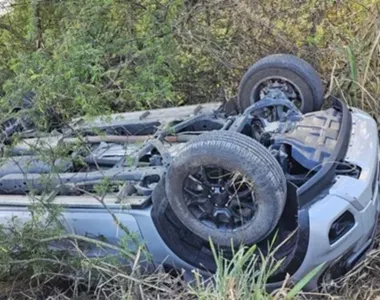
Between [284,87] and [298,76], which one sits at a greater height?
[298,76]

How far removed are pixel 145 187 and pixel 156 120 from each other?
1.05 m

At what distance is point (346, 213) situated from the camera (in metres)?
2.88

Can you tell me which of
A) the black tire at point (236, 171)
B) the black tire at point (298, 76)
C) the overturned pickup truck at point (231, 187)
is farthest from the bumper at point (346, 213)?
the black tire at point (298, 76)

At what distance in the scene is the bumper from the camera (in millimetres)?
2795

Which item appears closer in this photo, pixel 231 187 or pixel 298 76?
pixel 231 187

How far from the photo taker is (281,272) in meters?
2.96

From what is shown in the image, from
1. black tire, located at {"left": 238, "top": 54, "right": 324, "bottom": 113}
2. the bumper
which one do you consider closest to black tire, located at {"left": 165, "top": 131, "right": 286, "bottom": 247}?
the bumper

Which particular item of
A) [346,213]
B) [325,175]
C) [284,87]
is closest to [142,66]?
[284,87]

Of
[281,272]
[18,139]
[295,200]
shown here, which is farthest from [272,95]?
[18,139]

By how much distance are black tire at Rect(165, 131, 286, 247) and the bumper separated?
21 cm

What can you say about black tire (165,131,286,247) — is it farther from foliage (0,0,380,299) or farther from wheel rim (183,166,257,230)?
foliage (0,0,380,299)

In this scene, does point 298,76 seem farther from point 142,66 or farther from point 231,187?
point 231,187

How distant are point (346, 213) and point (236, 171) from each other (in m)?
0.58

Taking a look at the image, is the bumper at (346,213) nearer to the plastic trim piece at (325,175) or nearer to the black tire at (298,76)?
the plastic trim piece at (325,175)
